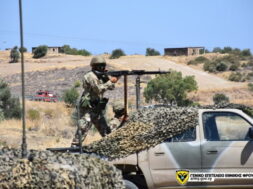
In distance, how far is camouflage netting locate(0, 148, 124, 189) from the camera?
5789 millimetres

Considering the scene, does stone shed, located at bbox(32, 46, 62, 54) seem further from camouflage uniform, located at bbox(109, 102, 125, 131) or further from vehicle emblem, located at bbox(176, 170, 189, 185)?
vehicle emblem, located at bbox(176, 170, 189, 185)

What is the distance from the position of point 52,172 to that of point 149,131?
12.4 feet

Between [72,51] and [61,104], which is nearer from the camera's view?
[61,104]

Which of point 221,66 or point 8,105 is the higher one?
point 8,105

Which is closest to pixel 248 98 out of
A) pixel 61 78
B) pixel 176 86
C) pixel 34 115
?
pixel 176 86

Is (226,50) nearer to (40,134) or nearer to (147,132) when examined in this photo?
(40,134)

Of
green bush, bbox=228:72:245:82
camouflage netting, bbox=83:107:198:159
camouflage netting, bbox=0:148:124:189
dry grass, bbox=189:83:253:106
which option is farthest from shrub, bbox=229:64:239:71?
camouflage netting, bbox=0:148:124:189

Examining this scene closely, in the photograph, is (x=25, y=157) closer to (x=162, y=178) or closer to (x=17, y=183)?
(x=17, y=183)

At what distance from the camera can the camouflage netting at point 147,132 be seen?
30.6 ft

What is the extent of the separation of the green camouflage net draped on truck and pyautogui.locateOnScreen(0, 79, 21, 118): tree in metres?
22.1

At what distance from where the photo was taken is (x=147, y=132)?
9.48 m

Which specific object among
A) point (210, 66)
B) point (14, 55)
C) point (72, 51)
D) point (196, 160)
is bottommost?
point (210, 66)

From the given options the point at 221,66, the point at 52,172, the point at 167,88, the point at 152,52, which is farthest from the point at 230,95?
the point at 52,172

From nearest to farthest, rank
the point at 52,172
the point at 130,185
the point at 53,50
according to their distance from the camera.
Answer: the point at 52,172
the point at 130,185
the point at 53,50
